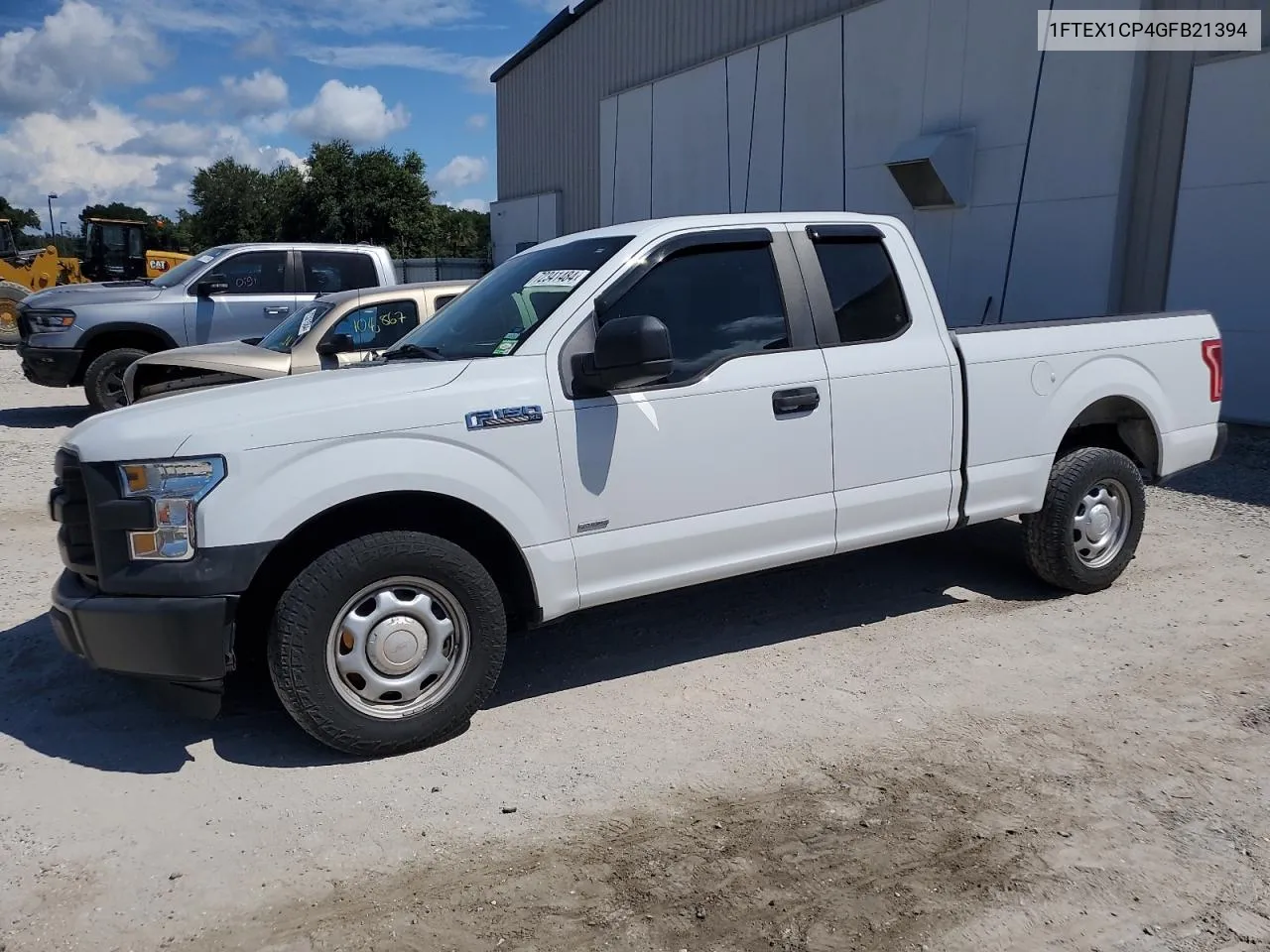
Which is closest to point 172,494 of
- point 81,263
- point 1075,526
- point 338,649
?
point 338,649

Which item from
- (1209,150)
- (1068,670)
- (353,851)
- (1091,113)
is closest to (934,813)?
(1068,670)

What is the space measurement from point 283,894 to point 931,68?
13.1m

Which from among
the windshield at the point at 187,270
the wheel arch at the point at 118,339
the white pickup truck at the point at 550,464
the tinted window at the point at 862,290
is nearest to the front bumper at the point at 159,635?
the white pickup truck at the point at 550,464

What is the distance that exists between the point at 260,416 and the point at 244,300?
8.97m

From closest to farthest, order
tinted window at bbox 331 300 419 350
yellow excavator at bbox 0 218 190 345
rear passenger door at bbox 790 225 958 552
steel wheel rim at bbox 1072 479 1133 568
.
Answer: rear passenger door at bbox 790 225 958 552 < steel wheel rim at bbox 1072 479 1133 568 < tinted window at bbox 331 300 419 350 < yellow excavator at bbox 0 218 190 345

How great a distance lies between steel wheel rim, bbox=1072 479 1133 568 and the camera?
18.3 ft

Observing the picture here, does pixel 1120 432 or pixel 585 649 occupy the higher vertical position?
pixel 1120 432

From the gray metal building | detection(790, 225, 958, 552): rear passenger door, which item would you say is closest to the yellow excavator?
the gray metal building

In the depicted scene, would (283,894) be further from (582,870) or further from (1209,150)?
(1209,150)

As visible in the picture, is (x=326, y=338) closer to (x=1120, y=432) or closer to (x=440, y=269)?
(x=1120, y=432)

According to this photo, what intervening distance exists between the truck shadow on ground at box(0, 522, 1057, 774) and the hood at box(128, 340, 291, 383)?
3010 millimetres

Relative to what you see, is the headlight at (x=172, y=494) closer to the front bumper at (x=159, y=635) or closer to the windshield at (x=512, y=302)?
the front bumper at (x=159, y=635)

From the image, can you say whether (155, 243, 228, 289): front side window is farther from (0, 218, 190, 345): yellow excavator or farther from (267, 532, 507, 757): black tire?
(0, 218, 190, 345): yellow excavator

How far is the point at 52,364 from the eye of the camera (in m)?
11.2
